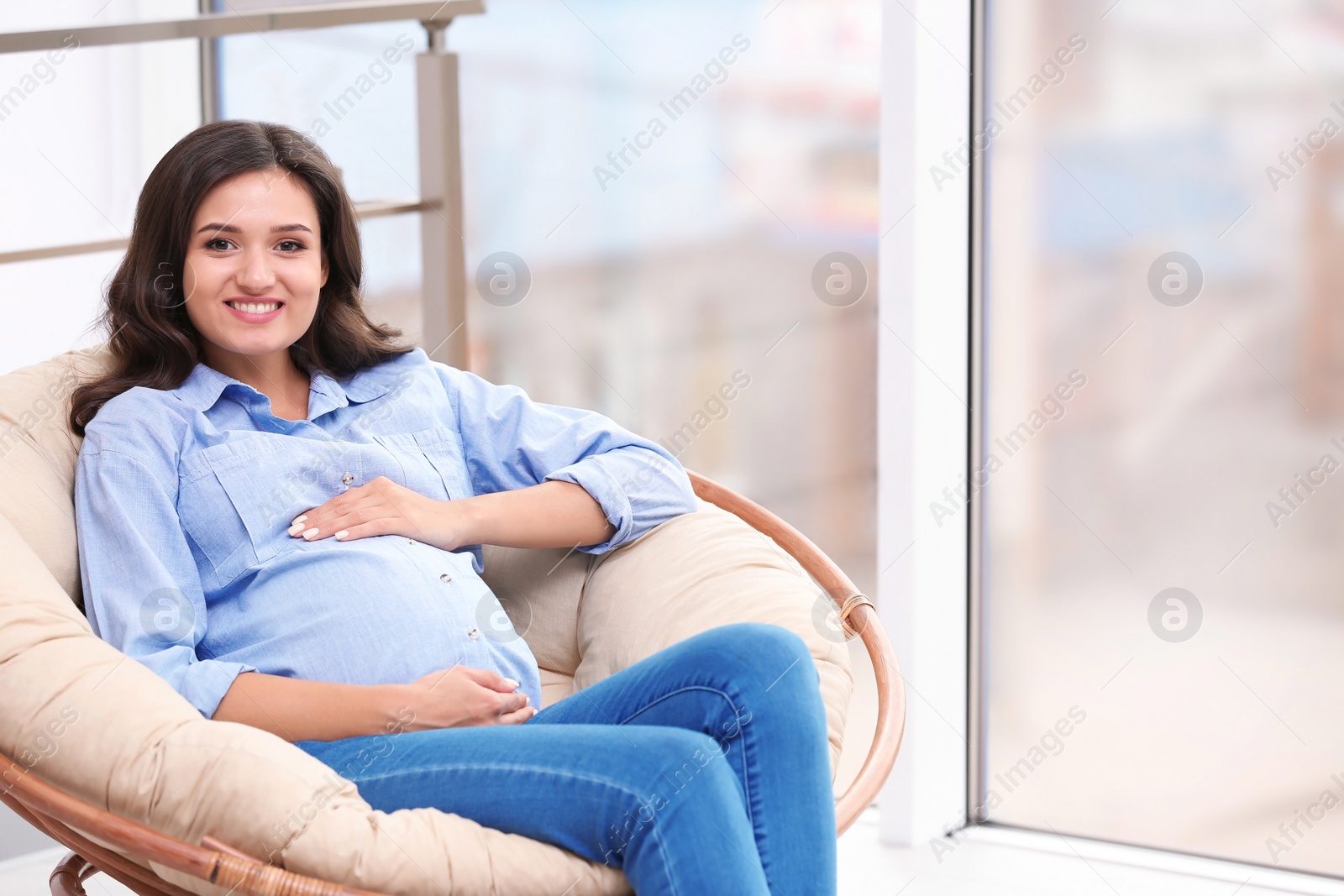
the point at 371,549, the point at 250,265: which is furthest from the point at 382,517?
the point at 250,265

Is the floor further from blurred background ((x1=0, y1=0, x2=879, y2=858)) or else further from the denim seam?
the denim seam

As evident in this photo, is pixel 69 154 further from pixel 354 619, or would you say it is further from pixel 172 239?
pixel 354 619

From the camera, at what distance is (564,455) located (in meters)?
1.59

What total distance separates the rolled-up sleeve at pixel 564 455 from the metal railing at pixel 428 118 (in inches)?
30.8

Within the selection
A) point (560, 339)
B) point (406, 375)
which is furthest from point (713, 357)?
point (406, 375)

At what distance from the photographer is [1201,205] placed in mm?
2076

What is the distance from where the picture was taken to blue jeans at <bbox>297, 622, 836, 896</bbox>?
1076 mm

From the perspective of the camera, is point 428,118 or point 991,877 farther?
point 428,118

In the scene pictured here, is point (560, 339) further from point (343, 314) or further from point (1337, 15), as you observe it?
point (1337, 15)

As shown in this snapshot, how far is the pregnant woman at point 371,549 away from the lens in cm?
113

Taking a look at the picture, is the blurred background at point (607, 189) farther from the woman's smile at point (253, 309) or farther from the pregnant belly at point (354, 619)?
the pregnant belly at point (354, 619)

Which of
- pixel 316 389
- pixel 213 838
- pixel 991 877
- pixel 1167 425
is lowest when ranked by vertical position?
pixel 991 877

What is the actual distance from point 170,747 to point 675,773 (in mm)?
436

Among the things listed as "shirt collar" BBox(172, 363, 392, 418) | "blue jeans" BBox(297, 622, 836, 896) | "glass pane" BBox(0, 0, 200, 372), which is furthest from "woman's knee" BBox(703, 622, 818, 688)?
"glass pane" BBox(0, 0, 200, 372)
